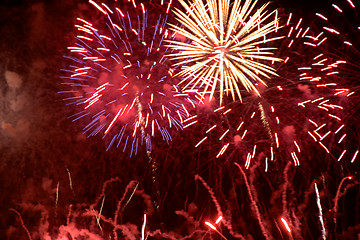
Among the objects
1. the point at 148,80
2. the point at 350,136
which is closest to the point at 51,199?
the point at 148,80

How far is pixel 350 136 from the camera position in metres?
9.78

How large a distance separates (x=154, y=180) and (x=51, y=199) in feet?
14.8

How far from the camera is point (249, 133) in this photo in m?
10.3

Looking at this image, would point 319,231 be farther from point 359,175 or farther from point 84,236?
point 84,236

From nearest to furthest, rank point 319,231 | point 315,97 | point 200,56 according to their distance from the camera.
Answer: point 200,56, point 315,97, point 319,231

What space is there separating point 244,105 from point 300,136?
1.79m

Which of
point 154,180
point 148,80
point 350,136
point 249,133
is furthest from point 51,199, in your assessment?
point 350,136

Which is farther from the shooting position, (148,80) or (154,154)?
(154,154)

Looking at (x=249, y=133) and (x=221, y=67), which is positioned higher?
(x=221, y=67)

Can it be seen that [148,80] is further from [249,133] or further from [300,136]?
[300,136]

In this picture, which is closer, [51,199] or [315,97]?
[315,97]

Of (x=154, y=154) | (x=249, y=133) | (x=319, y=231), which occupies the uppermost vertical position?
(x=249, y=133)

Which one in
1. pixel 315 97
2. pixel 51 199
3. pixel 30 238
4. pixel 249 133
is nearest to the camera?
pixel 315 97

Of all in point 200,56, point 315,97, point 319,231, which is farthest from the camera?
point 319,231
